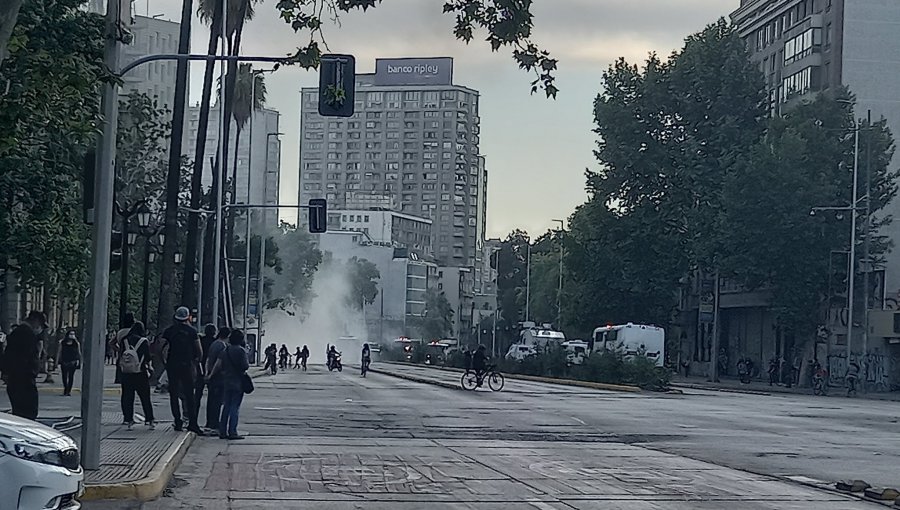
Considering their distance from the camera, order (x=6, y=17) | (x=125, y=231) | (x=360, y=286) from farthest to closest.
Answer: (x=360, y=286) < (x=125, y=231) < (x=6, y=17)

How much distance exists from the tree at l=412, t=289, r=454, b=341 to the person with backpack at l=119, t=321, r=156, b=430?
147 m

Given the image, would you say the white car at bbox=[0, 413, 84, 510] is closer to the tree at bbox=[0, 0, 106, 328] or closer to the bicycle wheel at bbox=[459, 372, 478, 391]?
the tree at bbox=[0, 0, 106, 328]

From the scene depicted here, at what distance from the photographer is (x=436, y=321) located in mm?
173750

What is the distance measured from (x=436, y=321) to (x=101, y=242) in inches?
6265

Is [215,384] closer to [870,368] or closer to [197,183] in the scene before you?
[197,183]

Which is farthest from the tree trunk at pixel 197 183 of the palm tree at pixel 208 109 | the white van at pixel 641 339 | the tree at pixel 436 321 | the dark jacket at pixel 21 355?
the tree at pixel 436 321

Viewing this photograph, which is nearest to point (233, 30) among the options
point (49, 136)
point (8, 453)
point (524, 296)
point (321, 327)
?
point (49, 136)

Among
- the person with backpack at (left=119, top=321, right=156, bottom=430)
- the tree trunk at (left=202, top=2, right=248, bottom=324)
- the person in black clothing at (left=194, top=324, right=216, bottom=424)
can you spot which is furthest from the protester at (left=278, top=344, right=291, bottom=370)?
the person with backpack at (left=119, top=321, right=156, bottom=430)

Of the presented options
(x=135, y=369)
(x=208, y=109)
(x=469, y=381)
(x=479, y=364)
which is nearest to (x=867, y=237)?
(x=469, y=381)

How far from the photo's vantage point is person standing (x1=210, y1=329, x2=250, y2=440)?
68.8 ft

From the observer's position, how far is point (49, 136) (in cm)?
2725

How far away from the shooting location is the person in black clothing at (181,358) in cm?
2073

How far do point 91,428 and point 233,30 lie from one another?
109 feet

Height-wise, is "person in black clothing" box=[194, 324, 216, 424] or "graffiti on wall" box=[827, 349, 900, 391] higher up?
"person in black clothing" box=[194, 324, 216, 424]
